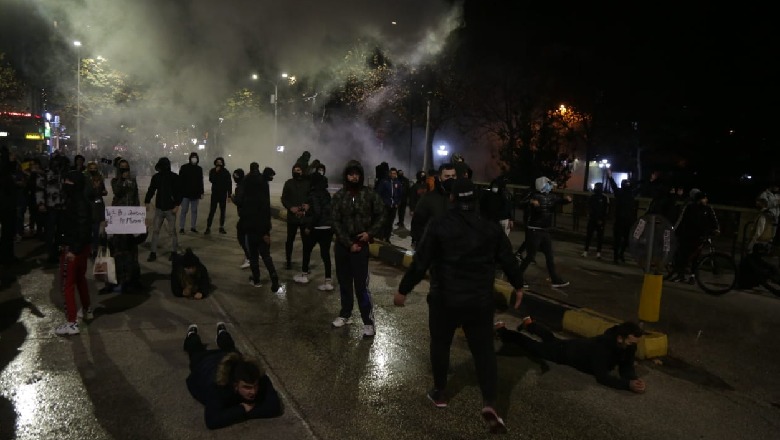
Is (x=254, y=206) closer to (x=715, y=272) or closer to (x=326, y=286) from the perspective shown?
(x=326, y=286)

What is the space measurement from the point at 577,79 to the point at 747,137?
656cm

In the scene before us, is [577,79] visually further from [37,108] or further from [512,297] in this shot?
[37,108]

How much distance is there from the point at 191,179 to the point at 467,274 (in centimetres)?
786

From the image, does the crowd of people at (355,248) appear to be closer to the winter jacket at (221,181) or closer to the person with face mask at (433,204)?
the person with face mask at (433,204)

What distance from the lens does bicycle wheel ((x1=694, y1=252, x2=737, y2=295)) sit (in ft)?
24.9

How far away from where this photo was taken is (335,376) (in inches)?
161

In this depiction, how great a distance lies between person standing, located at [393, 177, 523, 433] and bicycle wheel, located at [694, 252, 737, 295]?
17.7 ft

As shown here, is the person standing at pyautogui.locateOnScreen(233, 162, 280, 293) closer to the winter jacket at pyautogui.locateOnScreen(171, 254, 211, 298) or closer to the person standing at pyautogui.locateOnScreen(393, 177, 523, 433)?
the winter jacket at pyautogui.locateOnScreen(171, 254, 211, 298)

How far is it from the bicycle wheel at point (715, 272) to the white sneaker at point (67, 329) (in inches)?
284

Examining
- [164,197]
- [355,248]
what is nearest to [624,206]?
[355,248]

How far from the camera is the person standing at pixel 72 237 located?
15.3 ft

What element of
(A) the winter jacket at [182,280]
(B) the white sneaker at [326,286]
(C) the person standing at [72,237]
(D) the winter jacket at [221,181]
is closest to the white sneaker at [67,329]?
(C) the person standing at [72,237]

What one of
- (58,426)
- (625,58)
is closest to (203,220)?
(58,426)

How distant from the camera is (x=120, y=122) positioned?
27.9 meters
